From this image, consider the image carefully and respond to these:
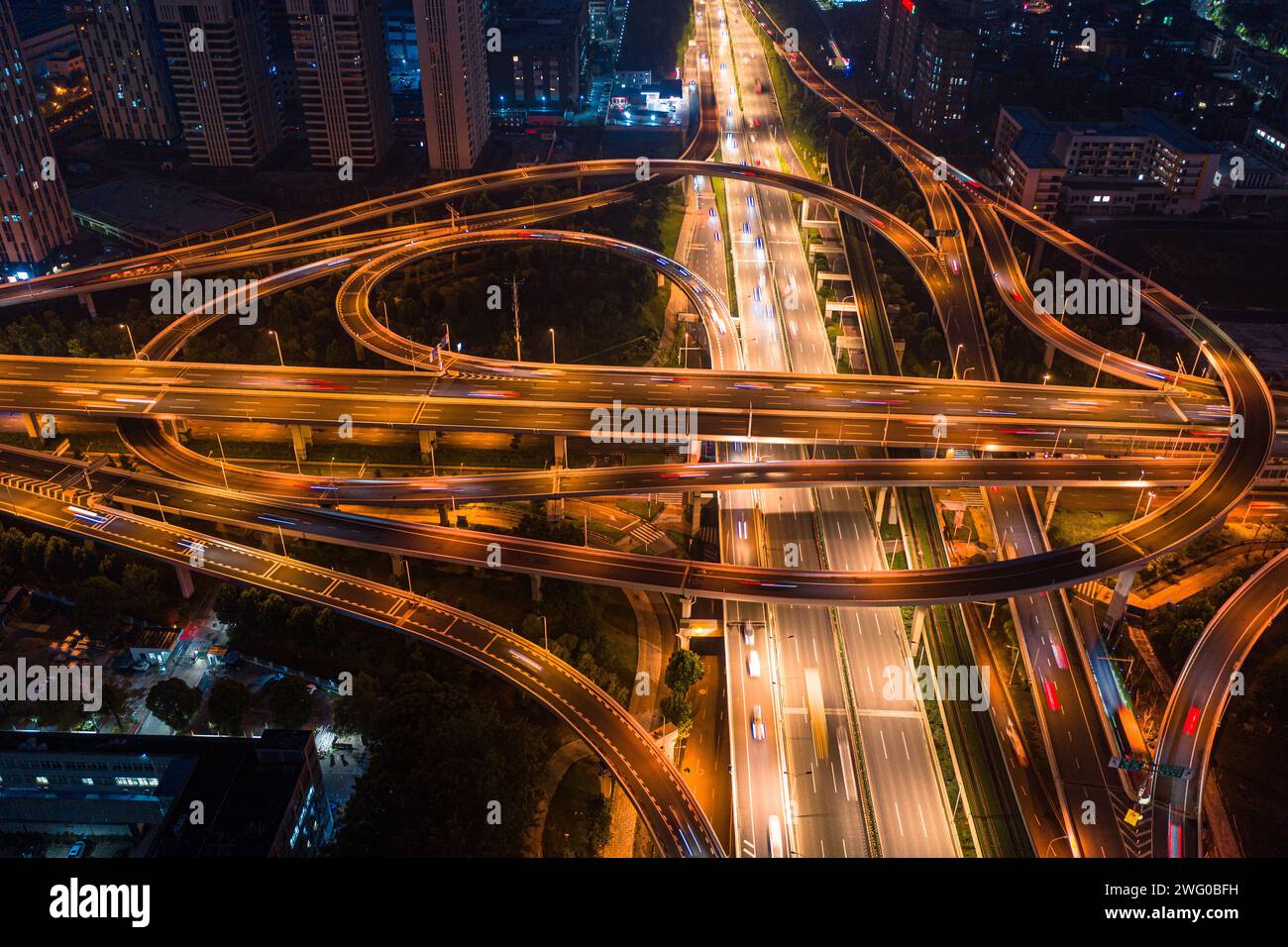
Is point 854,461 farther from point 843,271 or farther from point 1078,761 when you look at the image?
point 843,271

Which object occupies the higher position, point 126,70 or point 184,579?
point 126,70

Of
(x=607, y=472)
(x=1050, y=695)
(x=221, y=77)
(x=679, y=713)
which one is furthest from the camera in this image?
(x=221, y=77)

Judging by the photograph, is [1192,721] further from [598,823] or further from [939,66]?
[939,66]

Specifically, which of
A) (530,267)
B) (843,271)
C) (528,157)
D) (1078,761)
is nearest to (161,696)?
(1078,761)

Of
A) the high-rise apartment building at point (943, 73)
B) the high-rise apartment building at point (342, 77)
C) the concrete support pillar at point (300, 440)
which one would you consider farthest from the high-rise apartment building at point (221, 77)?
the high-rise apartment building at point (943, 73)

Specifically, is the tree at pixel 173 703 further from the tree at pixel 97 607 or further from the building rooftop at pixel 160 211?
the building rooftop at pixel 160 211

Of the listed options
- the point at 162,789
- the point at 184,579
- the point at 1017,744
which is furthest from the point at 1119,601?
the point at 184,579

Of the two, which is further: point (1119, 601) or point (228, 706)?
point (1119, 601)

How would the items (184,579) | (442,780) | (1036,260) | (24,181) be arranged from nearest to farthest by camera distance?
(442,780)
(184,579)
(24,181)
(1036,260)

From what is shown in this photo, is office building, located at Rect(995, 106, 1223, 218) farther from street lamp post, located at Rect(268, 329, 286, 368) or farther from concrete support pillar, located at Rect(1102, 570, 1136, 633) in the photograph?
street lamp post, located at Rect(268, 329, 286, 368)
